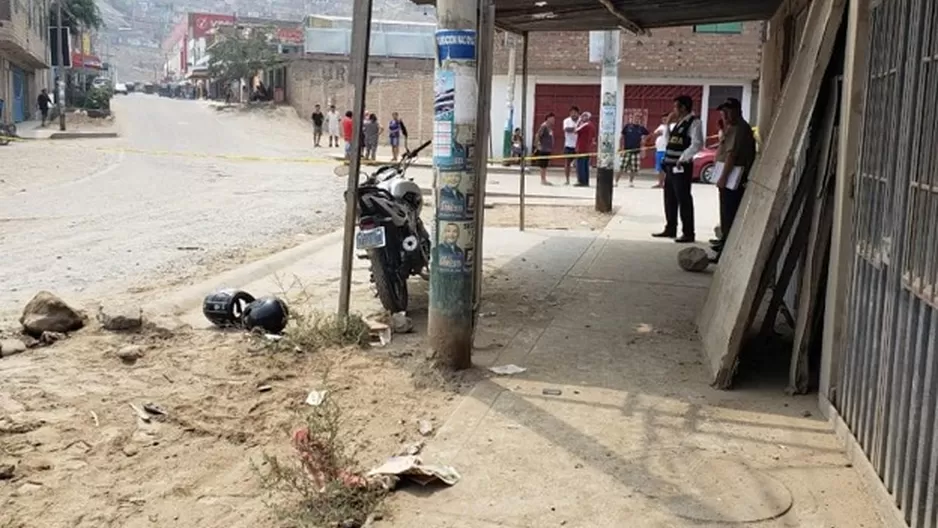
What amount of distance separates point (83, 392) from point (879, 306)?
438cm

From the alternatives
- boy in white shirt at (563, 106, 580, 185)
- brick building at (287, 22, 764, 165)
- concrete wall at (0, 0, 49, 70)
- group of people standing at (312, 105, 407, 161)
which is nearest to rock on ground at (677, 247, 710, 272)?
boy in white shirt at (563, 106, 580, 185)

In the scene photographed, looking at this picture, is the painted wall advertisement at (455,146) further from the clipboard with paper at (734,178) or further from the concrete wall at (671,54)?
the concrete wall at (671,54)

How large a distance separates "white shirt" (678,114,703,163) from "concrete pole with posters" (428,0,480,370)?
5.62 meters

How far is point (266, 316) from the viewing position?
21.8 ft

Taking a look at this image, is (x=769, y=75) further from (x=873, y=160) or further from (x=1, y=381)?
(x=1, y=381)

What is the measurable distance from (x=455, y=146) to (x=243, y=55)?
48.8 m

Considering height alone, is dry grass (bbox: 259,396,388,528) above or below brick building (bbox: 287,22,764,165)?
below

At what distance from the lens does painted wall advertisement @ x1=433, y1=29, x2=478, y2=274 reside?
5.50 m

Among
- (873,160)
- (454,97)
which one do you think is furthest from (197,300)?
(873,160)

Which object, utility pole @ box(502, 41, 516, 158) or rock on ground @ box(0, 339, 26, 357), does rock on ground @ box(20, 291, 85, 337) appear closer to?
rock on ground @ box(0, 339, 26, 357)

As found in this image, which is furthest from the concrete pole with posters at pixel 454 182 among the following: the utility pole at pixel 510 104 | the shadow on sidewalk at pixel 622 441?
the utility pole at pixel 510 104

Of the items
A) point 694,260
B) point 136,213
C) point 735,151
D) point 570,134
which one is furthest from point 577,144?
point 694,260

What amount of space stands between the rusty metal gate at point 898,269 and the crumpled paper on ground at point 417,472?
6.24ft

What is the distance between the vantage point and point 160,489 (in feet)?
13.4
